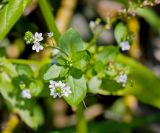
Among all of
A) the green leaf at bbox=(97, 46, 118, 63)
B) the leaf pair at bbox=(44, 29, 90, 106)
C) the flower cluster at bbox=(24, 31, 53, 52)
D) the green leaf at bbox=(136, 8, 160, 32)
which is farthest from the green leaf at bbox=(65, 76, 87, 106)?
the green leaf at bbox=(136, 8, 160, 32)

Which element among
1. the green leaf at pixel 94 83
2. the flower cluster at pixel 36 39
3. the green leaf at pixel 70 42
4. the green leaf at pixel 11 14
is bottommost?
the green leaf at pixel 94 83

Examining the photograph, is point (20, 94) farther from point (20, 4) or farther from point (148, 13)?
point (148, 13)

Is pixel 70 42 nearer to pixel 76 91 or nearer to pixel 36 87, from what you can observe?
pixel 76 91

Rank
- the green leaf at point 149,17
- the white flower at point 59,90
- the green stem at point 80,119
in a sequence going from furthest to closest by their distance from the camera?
the green leaf at point 149,17 → the green stem at point 80,119 → the white flower at point 59,90

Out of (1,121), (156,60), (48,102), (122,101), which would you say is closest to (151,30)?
(156,60)

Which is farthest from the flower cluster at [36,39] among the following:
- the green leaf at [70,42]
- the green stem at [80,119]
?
the green stem at [80,119]

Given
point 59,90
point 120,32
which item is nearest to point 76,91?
point 59,90

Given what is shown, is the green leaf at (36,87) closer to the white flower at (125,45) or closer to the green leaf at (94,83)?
the green leaf at (94,83)
